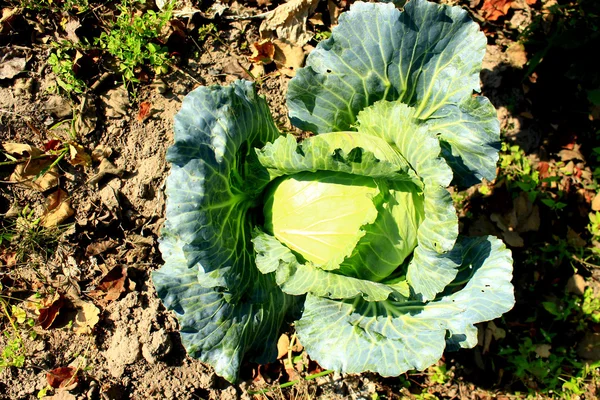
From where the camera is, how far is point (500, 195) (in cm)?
426

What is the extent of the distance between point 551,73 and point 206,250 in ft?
11.1

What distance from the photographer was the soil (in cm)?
353

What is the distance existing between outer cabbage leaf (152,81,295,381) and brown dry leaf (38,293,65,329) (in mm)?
1086

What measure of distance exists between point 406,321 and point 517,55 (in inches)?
103

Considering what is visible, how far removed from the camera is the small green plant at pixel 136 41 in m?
3.71

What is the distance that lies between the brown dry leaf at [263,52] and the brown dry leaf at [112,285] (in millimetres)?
1821

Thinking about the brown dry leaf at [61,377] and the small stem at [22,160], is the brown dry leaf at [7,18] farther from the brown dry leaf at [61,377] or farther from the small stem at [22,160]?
the brown dry leaf at [61,377]

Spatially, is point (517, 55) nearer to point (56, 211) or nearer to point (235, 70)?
point (235, 70)

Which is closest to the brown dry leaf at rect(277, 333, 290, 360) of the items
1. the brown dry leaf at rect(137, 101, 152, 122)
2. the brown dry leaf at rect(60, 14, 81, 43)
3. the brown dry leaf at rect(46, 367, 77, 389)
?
the brown dry leaf at rect(46, 367, 77, 389)

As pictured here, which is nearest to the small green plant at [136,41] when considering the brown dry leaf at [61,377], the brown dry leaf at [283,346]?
the brown dry leaf at [61,377]

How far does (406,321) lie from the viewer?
2957mm

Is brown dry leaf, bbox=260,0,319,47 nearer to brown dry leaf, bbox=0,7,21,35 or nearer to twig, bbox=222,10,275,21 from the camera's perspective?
twig, bbox=222,10,275,21

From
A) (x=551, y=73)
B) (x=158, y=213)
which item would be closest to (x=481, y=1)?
(x=551, y=73)

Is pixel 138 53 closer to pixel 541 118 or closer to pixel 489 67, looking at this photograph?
pixel 489 67
